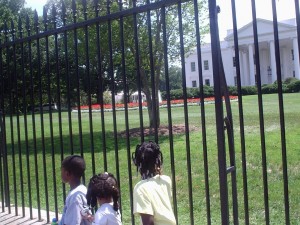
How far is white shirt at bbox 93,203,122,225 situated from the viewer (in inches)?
116

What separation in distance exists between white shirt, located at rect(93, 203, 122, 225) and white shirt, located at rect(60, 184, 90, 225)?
0.38 metres

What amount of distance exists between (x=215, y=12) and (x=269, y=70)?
4109cm

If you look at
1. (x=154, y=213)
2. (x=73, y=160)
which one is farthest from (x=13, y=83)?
(x=154, y=213)

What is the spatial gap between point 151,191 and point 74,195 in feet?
2.63

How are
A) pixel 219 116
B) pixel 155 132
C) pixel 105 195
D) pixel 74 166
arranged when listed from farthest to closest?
pixel 155 132
pixel 74 166
pixel 219 116
pixel 105 195

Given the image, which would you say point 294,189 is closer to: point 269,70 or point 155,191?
point 155,191

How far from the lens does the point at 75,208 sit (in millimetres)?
3334

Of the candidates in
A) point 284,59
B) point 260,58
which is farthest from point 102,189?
point 260,58

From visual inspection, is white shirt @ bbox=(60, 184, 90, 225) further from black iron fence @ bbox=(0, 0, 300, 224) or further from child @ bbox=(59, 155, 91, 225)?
black iron fence @ bbox=(0, 0, 300, 224)

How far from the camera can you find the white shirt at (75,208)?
331cm

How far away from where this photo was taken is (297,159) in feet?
24.3

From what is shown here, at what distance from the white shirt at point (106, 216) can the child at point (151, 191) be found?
241 mm

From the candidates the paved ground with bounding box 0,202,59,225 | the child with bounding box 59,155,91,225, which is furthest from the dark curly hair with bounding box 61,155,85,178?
the paved ground with bounding box 0,202,59,225

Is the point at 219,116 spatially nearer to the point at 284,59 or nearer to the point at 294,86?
the point at 294,86
